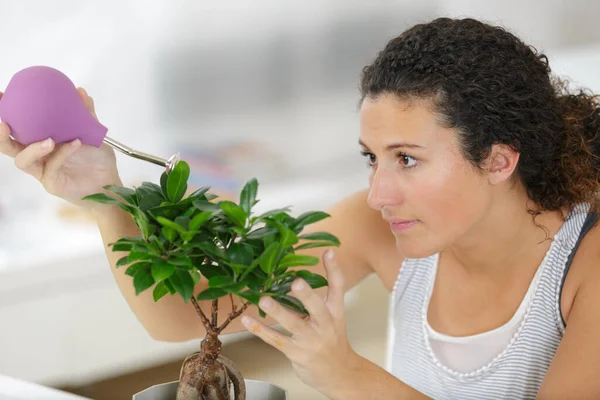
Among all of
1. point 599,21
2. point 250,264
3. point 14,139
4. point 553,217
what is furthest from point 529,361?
point 599,21

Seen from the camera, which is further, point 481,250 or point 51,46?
point 51,46

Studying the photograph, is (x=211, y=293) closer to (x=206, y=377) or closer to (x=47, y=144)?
(x=206, y=377)

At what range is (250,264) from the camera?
104cm

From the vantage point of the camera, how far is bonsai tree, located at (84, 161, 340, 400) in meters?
1.04

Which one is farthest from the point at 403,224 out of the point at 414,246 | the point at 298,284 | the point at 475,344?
the point at 298,284

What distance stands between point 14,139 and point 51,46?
161cm

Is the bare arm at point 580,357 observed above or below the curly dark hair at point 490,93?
below

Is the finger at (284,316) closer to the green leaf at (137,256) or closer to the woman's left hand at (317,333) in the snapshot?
the woman's left hand at (317,333)

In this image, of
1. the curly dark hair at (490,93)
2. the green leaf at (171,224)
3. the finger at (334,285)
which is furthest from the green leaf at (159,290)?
the curly dark hair at (490,93)

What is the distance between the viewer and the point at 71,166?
1.39 m

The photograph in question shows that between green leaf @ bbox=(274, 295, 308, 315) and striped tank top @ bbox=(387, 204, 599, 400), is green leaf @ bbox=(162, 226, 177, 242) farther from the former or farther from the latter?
striped tank top @ bbox=(387, 204, 599, 400)

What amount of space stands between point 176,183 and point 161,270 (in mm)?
155

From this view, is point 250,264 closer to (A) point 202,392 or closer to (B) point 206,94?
(A) point 202,392

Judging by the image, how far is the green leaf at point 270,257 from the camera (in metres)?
1.03
